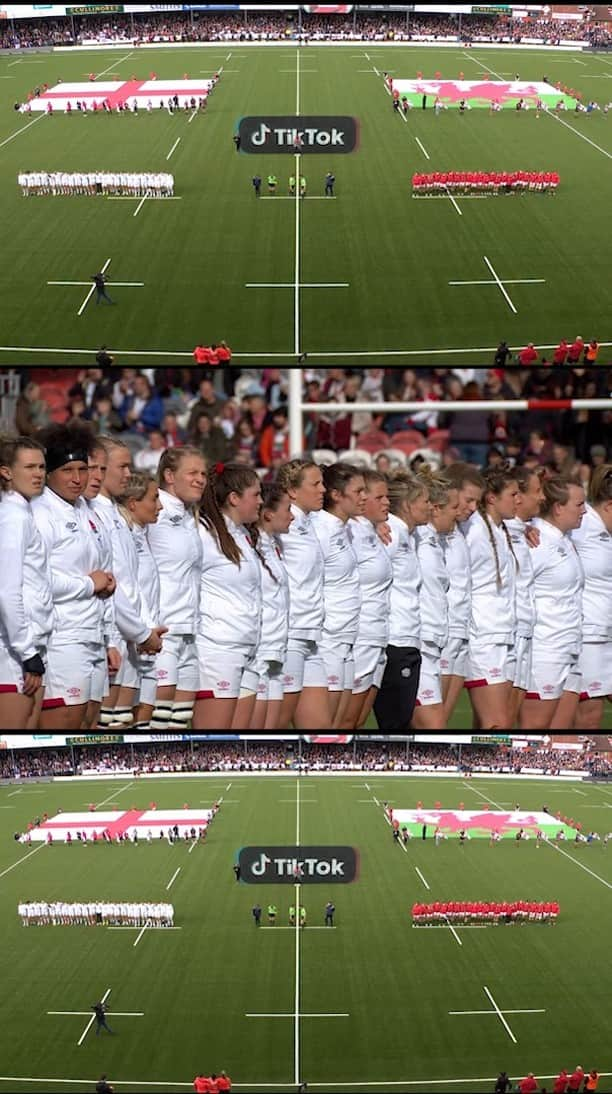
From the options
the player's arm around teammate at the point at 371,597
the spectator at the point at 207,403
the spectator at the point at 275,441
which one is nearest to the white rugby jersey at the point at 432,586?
the player's arm around teammate at the point at 371,597

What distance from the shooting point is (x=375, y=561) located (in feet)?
12.9

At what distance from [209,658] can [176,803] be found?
61 centimetres

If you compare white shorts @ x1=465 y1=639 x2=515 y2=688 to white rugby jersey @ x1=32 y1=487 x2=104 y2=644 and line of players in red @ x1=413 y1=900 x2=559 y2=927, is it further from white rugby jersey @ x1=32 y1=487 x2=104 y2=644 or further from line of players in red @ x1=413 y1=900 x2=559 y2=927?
white rugby jersey @ x1=32 y1=487 x2=104 y2=644

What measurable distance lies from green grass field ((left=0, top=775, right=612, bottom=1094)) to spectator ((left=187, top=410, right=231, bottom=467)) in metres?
2.82

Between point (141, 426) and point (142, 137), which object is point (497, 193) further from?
point (141, 426)

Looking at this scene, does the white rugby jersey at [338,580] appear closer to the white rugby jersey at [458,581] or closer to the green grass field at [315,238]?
the white rugby jersey at [458,581]

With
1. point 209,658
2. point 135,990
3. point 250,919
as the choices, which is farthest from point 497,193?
point 135,990

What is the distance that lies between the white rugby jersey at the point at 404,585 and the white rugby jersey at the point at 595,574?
1.70 feet

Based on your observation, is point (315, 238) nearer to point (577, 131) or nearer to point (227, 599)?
point (577, 131)

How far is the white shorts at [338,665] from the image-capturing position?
13.0 feet

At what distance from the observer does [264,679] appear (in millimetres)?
3920

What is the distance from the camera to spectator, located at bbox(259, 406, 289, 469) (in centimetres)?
659

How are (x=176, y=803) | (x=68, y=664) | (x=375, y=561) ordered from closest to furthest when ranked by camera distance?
(x=68, y=664) < (x=375, y=561) < (x=176, y=803)

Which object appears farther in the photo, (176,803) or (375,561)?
(176,803)
